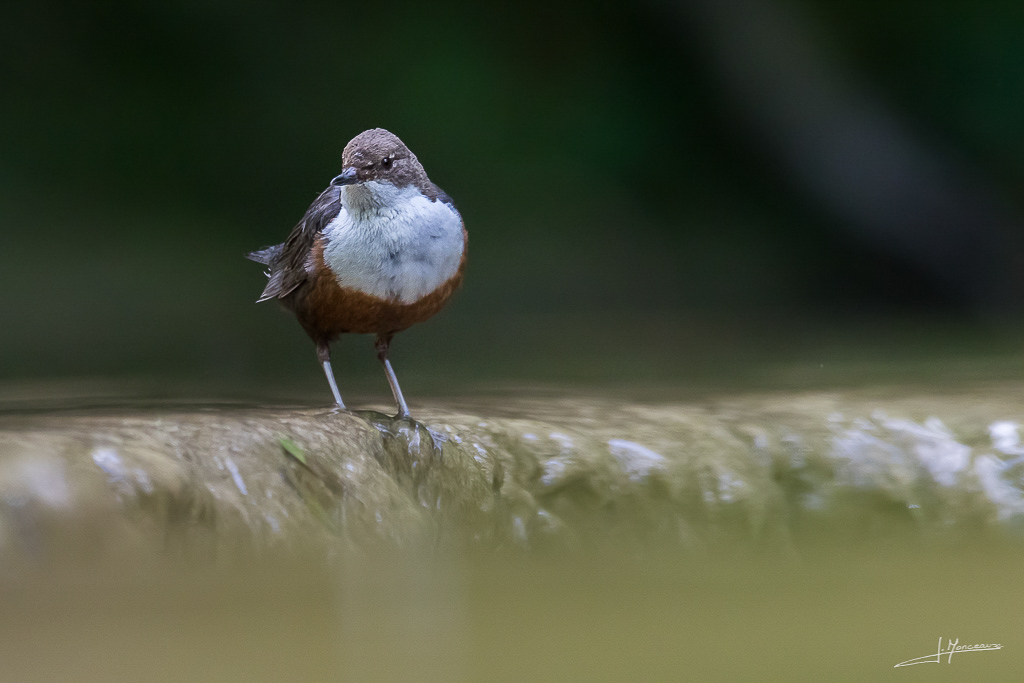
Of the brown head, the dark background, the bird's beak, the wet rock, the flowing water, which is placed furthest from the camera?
the dark background

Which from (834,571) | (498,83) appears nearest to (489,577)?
(834,571)

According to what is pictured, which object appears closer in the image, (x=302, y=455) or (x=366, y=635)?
(x=366, y=635)

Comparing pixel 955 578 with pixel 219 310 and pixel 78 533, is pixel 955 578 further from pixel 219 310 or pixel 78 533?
pixel 219 310

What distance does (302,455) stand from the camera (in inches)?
139

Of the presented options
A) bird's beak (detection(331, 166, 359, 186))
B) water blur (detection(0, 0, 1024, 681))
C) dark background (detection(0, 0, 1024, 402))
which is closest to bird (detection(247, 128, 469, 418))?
bird's beak (detection(331, 166, 359, 186))

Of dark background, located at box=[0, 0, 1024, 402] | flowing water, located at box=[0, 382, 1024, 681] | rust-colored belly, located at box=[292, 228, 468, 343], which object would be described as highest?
dark background, located at box=[0, 0, 1024, 402]

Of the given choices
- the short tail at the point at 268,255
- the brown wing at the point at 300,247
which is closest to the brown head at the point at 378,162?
the brown wing at the point at 300,247

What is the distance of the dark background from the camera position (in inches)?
376

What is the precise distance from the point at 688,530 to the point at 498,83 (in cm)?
859

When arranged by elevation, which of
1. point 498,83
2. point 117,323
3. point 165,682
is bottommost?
point 165,682
